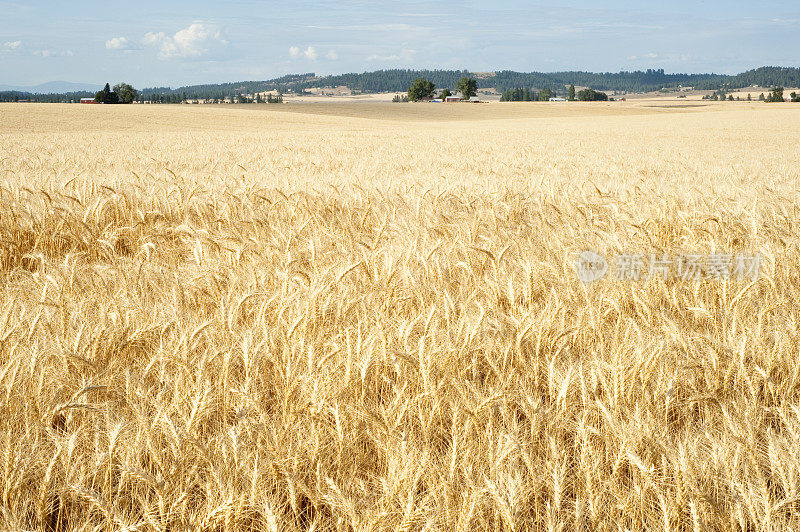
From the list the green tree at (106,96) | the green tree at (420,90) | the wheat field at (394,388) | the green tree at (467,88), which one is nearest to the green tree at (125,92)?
the green tree at (106,96)

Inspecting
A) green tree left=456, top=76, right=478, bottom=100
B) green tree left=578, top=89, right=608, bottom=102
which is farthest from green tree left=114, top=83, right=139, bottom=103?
green tree left=578, top=89, right=608, bottom=102

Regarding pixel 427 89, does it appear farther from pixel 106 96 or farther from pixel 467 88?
pixel 106 96

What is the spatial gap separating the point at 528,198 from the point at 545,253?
4.93ft

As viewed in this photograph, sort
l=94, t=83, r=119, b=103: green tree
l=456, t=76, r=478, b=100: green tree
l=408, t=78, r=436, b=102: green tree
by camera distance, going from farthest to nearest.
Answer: l=456, t=76, r=478, b=100: green tree
l=408, t=78, r=436, b=102: green tree
l=94, t=83, r=119, b=103: green tree

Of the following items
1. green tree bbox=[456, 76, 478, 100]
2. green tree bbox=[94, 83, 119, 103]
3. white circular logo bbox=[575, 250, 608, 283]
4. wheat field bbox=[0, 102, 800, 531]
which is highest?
green tree bbox=[456, 76, 478, 100]

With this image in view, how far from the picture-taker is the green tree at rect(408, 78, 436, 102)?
106938 millimetres

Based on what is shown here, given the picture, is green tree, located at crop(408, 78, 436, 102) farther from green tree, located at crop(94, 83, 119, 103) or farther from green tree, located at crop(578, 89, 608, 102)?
green tree, located at crop(94, 83, 119, 103)

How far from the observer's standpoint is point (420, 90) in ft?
352

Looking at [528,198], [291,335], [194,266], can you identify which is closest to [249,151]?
[528,198]

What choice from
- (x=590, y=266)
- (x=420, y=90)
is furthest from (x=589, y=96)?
(x=590, y=266)

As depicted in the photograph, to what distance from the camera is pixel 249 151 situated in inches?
402

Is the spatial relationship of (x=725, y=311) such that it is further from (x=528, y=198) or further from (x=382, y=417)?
(x=528, y=198)

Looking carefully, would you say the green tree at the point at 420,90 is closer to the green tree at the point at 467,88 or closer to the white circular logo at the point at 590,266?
the green tree at the point at 467,88

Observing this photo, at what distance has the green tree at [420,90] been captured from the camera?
10694cm
